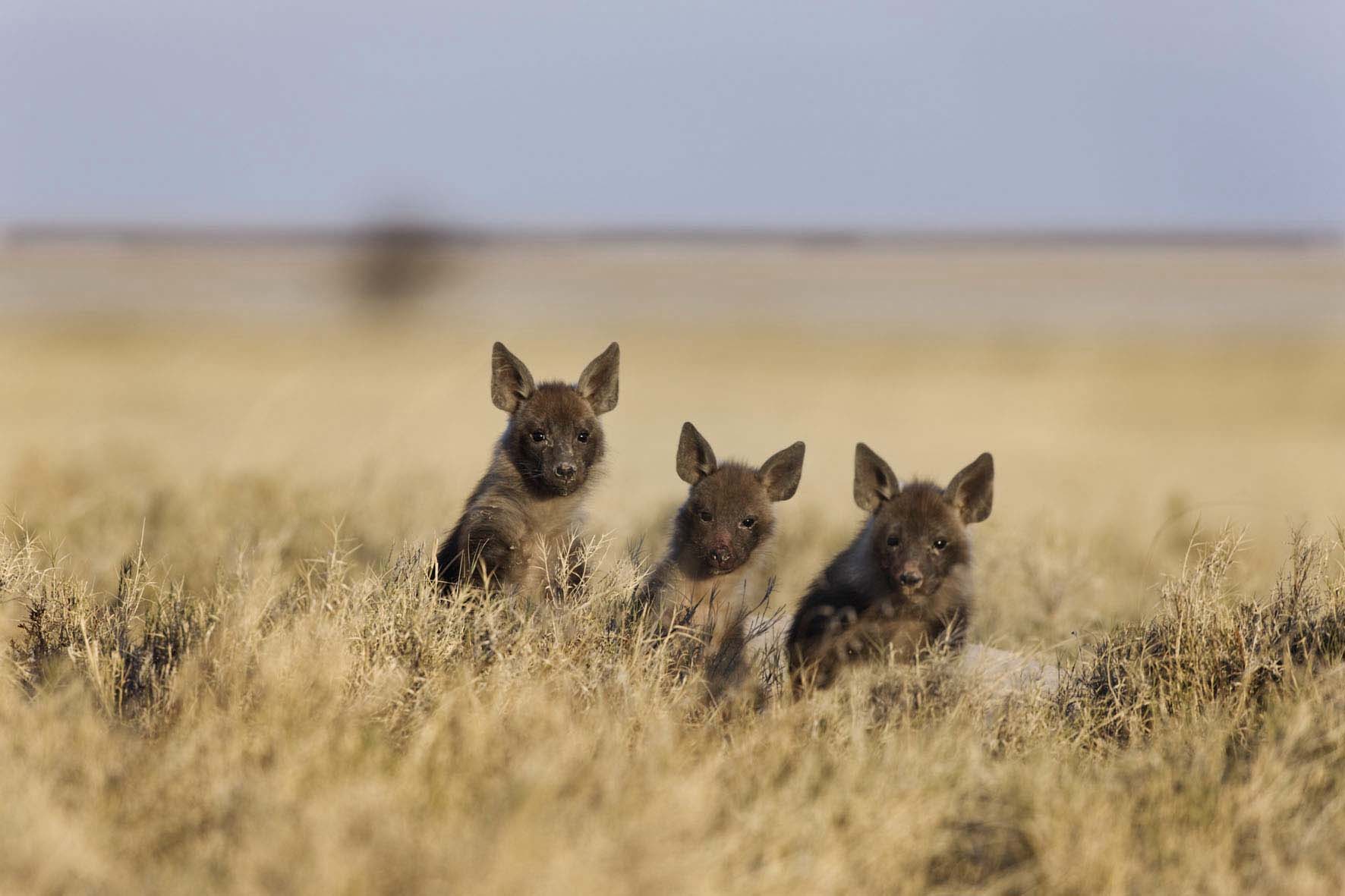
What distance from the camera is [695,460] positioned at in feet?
22.2

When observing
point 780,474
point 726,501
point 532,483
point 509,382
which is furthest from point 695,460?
point 509,382

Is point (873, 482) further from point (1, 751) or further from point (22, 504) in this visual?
point (22, 504)

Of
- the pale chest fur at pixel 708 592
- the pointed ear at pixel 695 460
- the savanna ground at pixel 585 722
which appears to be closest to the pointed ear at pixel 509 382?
the savanna ground at pixel 585 722

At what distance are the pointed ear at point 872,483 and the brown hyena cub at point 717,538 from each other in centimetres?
30

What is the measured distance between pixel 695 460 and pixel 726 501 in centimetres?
33

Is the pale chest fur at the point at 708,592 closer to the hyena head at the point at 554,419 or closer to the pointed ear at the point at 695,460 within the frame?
the pointed ear at the point at 695,460

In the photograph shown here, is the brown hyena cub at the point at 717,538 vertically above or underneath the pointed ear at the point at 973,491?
underneath

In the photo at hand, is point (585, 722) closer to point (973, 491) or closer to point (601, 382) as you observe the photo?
point (973, 491)

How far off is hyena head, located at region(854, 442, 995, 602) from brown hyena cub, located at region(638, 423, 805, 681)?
38cm

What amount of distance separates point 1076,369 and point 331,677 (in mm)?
36958

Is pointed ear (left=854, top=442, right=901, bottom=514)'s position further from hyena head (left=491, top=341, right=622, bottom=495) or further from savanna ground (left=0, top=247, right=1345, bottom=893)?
hyena head (left=491, top=341, right=622, bottom=495)

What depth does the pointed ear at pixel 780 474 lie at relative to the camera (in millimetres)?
6734

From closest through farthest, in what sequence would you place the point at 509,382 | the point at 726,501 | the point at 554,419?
the point at 726,501 → the point at 554,419 → the point at 509,382

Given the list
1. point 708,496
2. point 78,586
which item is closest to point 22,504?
point 78,586
